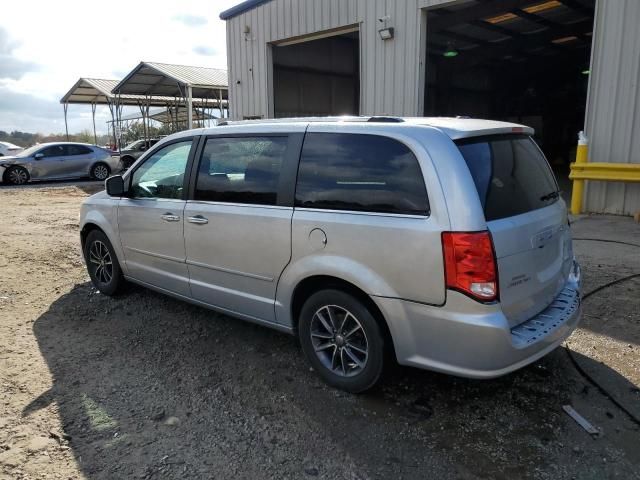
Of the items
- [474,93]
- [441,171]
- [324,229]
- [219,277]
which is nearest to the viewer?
[441,171]

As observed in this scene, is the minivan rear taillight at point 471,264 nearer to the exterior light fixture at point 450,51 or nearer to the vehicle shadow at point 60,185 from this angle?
the vehicle shadow at point 60,185

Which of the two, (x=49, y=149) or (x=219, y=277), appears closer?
(x=219, y=277)

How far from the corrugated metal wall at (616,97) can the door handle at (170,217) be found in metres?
7.27

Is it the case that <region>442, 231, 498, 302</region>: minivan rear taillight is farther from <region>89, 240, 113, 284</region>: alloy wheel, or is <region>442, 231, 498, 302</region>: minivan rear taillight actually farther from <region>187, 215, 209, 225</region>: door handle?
<region>89, 240, 113, 284</region>: alloy wheel

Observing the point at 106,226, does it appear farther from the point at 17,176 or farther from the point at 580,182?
the point at 17,176

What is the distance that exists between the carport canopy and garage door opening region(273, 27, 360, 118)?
11.9 ft

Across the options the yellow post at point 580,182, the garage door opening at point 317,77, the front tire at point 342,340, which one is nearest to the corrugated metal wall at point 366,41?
the garage door opening at point 317,77

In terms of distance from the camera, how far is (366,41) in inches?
430

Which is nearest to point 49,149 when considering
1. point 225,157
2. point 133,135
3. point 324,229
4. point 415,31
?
point 415,31

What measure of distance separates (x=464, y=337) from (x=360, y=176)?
1103 mm

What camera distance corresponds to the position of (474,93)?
23.5 meters

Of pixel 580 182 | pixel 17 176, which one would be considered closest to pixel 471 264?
pixel 580 182

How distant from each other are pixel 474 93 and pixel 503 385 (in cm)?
2240

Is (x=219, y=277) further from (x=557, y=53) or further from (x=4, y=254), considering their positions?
(x=557, y=53)
